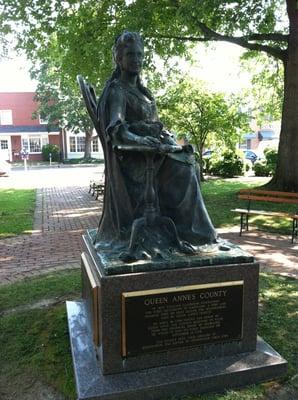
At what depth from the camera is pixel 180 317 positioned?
341 centimetres

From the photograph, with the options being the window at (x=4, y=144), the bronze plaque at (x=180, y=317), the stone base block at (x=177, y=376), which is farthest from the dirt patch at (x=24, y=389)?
the window at (x=4, y=144)

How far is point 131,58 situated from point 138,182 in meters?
1.14

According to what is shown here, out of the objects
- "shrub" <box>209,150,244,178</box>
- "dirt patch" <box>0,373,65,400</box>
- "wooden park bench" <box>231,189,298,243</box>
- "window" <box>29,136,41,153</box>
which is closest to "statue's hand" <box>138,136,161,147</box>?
"dirt patch" <box>0,373,65,400</box>

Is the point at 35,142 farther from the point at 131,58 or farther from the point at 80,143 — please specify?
the point at 131,58

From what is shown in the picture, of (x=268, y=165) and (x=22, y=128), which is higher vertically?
(x=22, y=128)

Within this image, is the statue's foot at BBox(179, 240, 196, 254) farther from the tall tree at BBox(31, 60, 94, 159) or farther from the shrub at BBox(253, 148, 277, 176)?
the tall tree at BBox(31, 60, 94, 159)

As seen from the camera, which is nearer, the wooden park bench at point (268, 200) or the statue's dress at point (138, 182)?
the statue's dress at point (138, 182)

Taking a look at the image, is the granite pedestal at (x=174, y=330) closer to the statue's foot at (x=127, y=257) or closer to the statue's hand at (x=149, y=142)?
the statue's foot at (x=127, y=257)

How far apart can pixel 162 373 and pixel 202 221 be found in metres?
1.39

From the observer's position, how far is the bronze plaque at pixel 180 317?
130 inches

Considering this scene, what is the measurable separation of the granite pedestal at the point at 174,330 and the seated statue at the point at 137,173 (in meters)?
0.35

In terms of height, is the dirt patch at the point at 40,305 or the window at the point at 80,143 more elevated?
the window at the point at 80,143

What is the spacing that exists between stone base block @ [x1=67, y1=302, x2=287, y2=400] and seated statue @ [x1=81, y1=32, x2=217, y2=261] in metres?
1.00

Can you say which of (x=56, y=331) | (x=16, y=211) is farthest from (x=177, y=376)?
(x=16, y=211)
